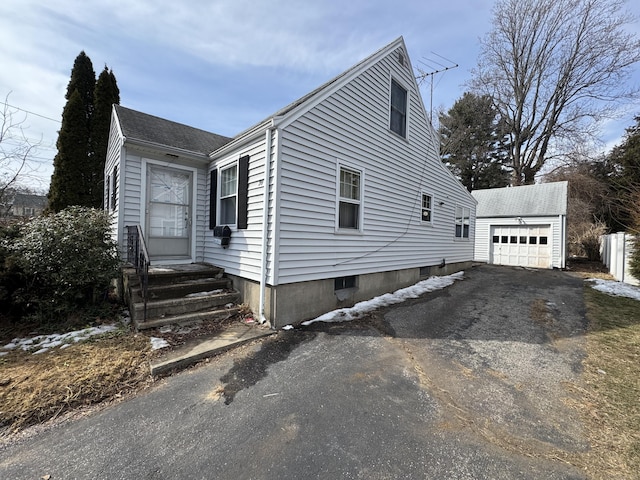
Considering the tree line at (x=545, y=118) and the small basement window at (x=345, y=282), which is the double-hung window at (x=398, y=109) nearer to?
the small basement window at (x=345, y=282)

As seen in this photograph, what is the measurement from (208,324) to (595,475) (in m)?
4.72

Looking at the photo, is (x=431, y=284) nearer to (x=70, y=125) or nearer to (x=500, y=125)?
(x=70, y=125)

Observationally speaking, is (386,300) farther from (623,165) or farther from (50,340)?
(623,165)

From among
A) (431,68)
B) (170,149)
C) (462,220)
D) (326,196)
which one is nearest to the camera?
(326,196)

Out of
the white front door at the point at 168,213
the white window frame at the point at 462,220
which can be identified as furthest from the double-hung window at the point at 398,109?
the white front door at the point at 168,213

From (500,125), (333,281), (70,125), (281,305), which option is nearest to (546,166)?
(500,125)

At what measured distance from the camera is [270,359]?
12.3 feet

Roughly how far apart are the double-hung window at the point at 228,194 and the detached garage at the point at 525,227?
15754 mm

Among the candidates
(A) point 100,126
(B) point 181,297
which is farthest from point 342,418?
(A) point 100,126

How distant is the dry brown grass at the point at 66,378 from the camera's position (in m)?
2.58

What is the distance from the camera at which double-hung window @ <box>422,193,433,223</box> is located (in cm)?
902

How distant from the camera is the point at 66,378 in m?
3.00

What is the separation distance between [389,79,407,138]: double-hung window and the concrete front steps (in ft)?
19.6

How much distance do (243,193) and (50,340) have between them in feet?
12.1
